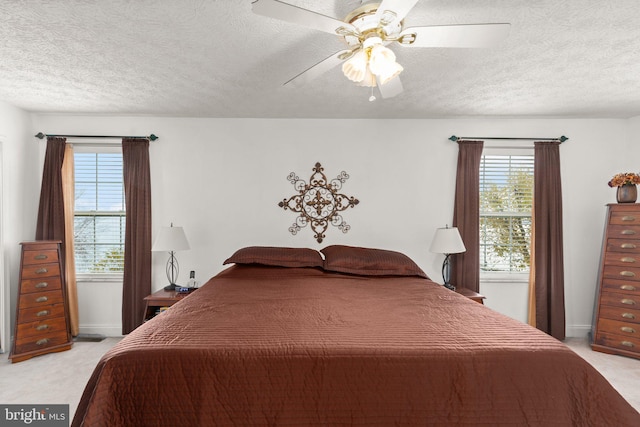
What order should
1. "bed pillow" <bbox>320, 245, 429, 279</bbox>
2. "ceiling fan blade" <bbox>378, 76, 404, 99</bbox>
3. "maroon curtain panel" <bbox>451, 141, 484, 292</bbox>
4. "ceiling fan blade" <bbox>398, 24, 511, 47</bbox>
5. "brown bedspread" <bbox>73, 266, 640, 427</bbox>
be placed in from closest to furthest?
"brown bedspread" <bbox>73, 266, 640, 427</bbox>
"ceiling fan blade" <bbox>398, 24, 511, 47</bbox>
"ceiling fan blade" <bbox>378, 76, 404, 99</bbox>
"bed pillow" <bbox>320, 245, 429, 279</bbox>
"maroon curtain panel" <bbox>451, 141, 484, 292</bbox>

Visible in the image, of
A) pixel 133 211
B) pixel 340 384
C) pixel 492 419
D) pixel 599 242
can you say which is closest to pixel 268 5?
pixel 340 384

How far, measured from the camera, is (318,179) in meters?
3.65

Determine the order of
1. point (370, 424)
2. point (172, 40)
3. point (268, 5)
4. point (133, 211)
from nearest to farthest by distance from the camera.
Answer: point (370, 424) < point (268, 5) < point (172, 40) < point (133, 211)

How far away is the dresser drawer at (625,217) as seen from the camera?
3109 millimetres

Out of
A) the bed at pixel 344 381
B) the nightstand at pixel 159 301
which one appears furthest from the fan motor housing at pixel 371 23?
the nightstand at pixel 159 301

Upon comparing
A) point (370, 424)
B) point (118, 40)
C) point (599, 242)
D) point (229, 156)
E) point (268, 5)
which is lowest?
point (370, 424)

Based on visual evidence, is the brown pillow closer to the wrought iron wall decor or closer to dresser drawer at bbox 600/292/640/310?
the wrought iron wall decor

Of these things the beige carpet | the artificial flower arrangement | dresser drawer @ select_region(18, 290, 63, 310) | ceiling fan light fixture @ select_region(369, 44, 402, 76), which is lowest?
the beige carpet

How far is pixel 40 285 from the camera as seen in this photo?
9.95 feet

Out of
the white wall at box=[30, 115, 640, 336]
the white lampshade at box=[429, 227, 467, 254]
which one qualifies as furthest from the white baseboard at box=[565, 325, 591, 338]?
the white lampshade at box=[429, 227, 467, 254]

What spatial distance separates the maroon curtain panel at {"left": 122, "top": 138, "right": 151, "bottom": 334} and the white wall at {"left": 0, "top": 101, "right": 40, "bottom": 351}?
3.12 feet

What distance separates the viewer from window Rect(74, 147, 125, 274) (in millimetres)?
3646

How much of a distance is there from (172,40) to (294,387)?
2096 millimetres

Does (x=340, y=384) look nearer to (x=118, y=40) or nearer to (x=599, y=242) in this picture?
(x=118, y=40)
